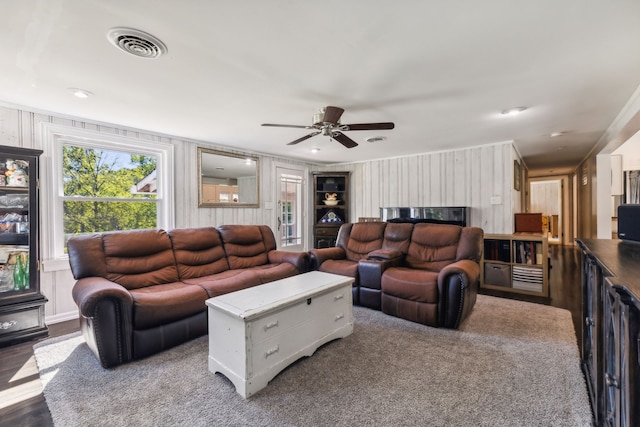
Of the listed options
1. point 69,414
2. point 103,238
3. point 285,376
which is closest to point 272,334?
point 285,376

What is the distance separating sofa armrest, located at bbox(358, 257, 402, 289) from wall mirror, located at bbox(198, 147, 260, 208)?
2497mm

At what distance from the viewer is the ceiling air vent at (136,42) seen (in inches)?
64.2

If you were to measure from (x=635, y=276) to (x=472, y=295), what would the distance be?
214 centimetres

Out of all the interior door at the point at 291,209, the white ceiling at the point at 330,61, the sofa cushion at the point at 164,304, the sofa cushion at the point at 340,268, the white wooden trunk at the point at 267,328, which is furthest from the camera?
the interior door at the point at 291,209

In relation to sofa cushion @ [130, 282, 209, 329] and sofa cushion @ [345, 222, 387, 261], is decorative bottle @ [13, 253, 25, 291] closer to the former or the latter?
sofa cushion @ [130, 282, 209, 329]

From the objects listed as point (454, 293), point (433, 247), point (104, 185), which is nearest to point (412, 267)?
point (433, 247)

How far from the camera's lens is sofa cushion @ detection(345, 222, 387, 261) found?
3.90m

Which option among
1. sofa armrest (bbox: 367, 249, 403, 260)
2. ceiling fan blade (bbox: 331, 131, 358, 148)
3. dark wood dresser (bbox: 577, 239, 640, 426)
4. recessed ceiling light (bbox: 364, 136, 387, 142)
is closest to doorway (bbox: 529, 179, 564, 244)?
recessed ceiling light (bbox: 364, 136, 387, 142)

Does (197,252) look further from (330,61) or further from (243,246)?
(330,61)

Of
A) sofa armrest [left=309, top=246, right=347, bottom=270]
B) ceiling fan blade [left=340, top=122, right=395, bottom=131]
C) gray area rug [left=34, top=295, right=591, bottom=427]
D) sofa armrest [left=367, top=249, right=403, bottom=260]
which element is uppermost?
ceiling fan blade [left=340, top=122, right=395, bottom=131]

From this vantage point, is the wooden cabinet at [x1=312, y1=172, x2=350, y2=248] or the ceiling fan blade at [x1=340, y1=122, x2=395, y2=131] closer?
the ceiling fan blade at [x1=340, y1=122, x2=395, y2=131]

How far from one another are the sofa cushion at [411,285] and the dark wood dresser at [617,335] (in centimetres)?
120

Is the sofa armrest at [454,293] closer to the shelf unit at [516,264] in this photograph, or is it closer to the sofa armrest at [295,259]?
the sofa armrest at [295,259]

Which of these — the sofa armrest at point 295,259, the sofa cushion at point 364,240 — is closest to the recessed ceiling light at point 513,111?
the sofa cushion at point 364,240
